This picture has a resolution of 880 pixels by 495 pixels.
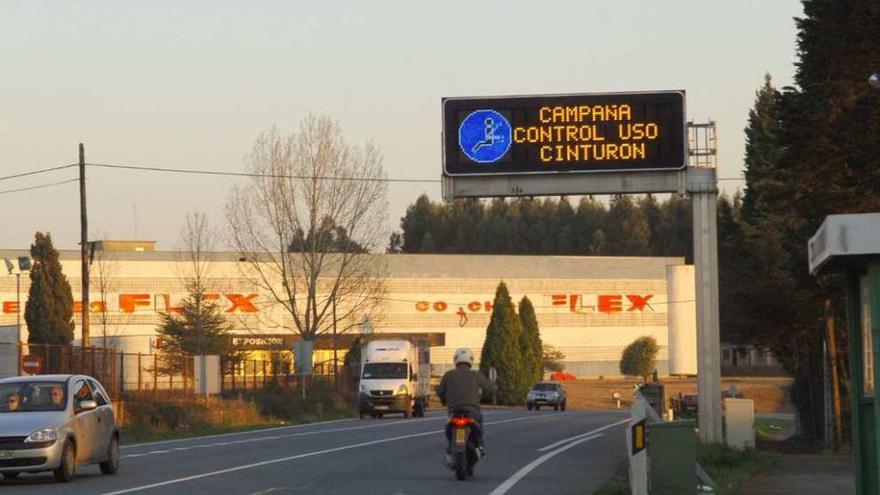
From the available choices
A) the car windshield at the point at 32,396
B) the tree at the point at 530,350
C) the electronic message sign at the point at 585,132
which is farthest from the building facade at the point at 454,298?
the car windshield at the point at 32,396

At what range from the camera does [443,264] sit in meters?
111

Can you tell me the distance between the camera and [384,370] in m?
57.5

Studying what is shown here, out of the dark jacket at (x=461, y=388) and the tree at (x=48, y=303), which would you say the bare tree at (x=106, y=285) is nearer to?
the tree at (x=48, y=303)

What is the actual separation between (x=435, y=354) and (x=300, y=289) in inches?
1033

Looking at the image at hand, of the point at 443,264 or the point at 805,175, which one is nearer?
the point at 805,175

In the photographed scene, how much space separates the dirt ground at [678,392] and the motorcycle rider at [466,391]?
60.3 metres

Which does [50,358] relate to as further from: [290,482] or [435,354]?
[435,354]

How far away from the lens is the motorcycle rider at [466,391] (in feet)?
69.1

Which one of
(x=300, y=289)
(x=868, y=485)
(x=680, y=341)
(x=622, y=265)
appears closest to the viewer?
(x=868, y=485)

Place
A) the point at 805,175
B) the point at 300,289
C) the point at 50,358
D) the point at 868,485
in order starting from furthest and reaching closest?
1. the point at 300,289
2. the point at 50,358
3. the point at 805,175
4. the point at 868,485

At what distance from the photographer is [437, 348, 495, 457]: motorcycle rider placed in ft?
69.1

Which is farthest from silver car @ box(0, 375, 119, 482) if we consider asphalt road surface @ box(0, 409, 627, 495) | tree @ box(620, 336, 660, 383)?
tree @ box(620, 336, 660, 383)

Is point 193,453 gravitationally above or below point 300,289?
below

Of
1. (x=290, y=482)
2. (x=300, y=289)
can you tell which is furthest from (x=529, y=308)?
(x=290, y=482)
